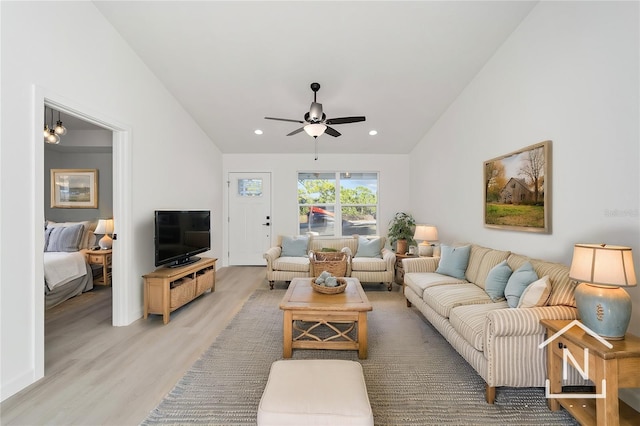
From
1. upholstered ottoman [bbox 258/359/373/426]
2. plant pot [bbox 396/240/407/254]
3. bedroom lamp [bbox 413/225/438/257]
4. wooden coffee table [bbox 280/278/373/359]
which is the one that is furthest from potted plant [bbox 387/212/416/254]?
upholstered ottoman [bbox 258/359/373/426]

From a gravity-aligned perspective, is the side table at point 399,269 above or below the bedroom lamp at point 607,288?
below

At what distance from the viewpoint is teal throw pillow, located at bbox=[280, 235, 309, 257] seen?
16.5 ft

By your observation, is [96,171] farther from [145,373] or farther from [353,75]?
[353,75]

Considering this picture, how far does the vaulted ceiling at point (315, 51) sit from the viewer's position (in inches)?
109

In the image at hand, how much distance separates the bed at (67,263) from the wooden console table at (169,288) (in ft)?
4.58

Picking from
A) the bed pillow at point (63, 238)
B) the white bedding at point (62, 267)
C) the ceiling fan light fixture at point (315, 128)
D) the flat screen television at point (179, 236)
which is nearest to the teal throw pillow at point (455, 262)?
the ceiling fan light fixture at point (315, 128)

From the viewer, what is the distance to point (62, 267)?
379 centimetres

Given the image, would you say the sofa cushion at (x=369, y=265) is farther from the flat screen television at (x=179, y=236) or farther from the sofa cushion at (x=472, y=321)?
the flat screen television at (x=179, y=236)

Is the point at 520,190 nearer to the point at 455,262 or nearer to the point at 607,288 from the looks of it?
the point at 455,262

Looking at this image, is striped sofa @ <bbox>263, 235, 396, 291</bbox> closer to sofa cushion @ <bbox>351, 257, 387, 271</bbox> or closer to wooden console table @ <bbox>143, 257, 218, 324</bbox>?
sofa cushion @ <bbox>351, 257, 387, 271</bbox>

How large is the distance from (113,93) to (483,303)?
165 inches

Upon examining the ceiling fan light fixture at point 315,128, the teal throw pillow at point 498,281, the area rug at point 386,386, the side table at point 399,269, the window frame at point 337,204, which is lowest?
the area rug at point 386,386

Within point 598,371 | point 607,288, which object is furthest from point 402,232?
point 598,371

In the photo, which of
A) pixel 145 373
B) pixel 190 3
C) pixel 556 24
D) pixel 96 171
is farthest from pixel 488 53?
pixel 96 171
